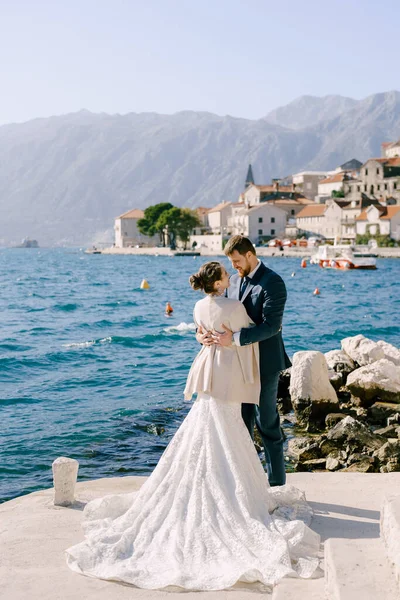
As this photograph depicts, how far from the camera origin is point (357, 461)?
8.02 meters

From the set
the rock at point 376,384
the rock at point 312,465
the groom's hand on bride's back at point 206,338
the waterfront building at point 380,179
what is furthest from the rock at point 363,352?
the waterfront building at point 380,179

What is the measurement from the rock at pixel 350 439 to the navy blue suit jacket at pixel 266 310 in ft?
12.2

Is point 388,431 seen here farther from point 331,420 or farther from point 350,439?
point 350,439

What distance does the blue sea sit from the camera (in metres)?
9.71

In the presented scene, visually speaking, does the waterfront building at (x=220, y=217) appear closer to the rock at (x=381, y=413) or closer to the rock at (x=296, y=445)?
the rock at (x=381, y=413)

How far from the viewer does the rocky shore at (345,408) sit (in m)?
8.39

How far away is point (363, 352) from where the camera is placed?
14.1 metres

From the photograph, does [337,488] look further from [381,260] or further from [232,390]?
[381,260]

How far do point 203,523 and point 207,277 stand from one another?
1.61 meters

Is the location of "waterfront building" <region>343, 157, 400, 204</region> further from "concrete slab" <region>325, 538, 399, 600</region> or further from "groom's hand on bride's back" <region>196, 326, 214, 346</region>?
"concrete slab" <region>325, 538, 399, 600</region>

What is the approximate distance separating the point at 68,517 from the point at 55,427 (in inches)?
233

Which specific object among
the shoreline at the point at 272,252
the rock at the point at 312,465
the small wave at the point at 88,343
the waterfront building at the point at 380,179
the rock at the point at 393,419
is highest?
the waterfront building at the point at 380,179

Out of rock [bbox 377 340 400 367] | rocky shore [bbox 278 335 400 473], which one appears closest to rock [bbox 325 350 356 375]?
rocky shore [bbox 278 335 400 473]

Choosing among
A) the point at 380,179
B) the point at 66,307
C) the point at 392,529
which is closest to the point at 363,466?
the point at 392,529
